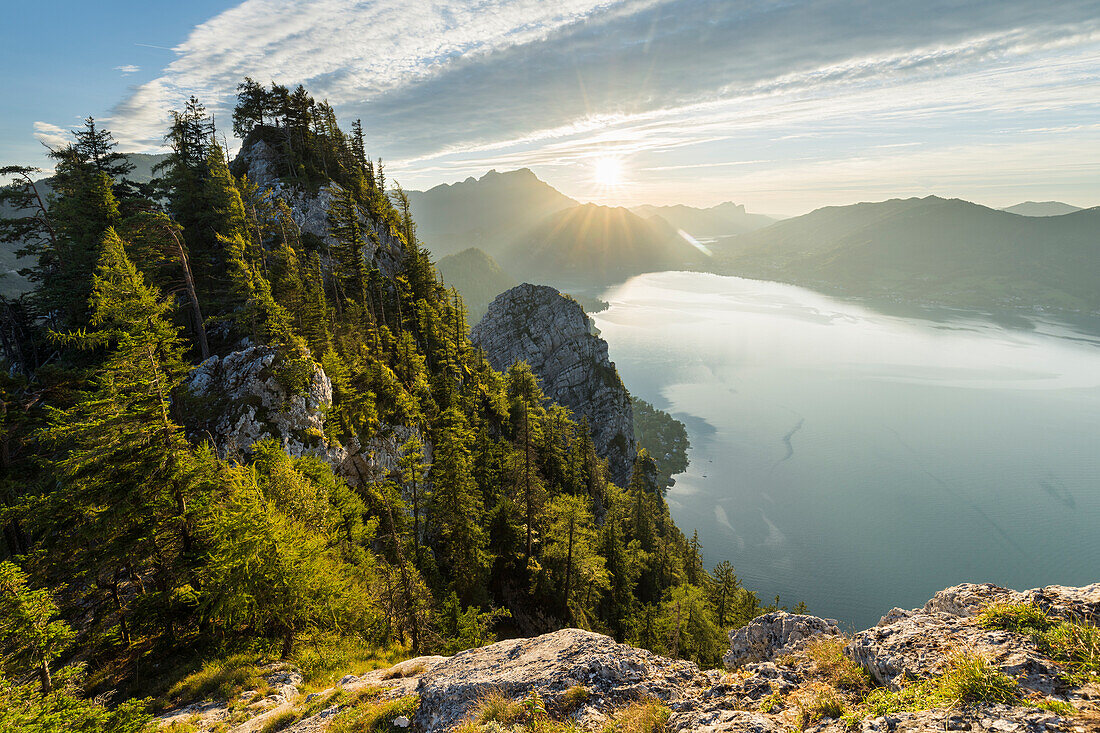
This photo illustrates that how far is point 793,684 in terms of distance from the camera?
1018 cm

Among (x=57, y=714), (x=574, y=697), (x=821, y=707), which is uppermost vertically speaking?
(x=57, y=714)

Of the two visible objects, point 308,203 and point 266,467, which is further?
point 308,203

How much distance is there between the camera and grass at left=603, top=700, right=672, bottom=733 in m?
9.10

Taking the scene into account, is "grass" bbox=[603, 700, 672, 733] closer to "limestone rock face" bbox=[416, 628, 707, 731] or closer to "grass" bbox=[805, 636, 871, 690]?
"limestone rock face" bbox=[416, 628, 707, 731]

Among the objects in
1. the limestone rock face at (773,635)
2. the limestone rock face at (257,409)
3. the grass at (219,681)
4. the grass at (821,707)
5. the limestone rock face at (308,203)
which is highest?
the limestone rock face at (308,203)

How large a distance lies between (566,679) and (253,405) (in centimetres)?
2630

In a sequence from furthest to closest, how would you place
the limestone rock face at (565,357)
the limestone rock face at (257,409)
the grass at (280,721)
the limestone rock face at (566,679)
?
the limestone rock face at (565,357)
the limestone rock face at (257,409)
the grass at (280,721)
the limestone rock face at (566,679)

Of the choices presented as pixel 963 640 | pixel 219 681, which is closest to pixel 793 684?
pixel 963 640

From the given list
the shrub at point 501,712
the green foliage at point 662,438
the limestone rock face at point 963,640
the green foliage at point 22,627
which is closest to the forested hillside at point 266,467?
the green foliage at point 22,627

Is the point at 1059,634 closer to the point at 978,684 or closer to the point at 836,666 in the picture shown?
the point at 978,684

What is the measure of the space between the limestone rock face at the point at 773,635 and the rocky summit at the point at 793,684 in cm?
4

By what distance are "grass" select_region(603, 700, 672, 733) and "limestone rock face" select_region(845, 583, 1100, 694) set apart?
472 cm

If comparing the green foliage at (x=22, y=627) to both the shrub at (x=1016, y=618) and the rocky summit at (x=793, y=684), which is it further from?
the shrub at (x=1016, y=618)

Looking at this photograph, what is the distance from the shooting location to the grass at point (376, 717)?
1129cm
